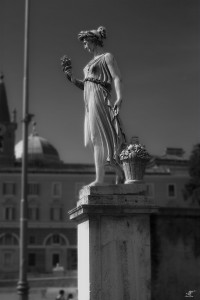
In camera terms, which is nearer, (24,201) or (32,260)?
(24,201)

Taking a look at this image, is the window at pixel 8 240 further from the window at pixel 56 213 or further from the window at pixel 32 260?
the window at pixel 56 213

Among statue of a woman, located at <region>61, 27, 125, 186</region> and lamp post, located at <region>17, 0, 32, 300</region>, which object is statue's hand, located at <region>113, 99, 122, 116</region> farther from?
lamp post, located at <region>17, 0, 32, 300</region>

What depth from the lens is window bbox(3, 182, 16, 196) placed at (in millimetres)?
87562

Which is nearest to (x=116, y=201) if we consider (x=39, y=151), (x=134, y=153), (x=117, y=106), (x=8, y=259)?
(x=134, y=153)

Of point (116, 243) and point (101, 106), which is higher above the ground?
point (101, 106)

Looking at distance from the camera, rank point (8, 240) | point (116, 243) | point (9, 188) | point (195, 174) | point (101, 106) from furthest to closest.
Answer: point (9, 188) < point (8, 240) < point (195, 174) < point (101, 106) < point (116, 243)

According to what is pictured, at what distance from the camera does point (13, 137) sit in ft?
322

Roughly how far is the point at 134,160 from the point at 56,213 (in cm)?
7982

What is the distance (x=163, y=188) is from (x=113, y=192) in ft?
268

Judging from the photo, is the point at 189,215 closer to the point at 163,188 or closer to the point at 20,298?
the point at 20,298

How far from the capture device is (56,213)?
88.8 m

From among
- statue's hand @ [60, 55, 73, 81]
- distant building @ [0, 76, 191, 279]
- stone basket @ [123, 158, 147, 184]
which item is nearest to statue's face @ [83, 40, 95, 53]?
statue's hand @ [60, 55, 73, 81]

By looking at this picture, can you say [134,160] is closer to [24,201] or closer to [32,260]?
[24,201]

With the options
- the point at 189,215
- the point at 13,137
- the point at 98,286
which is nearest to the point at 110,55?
the point at 189,215
